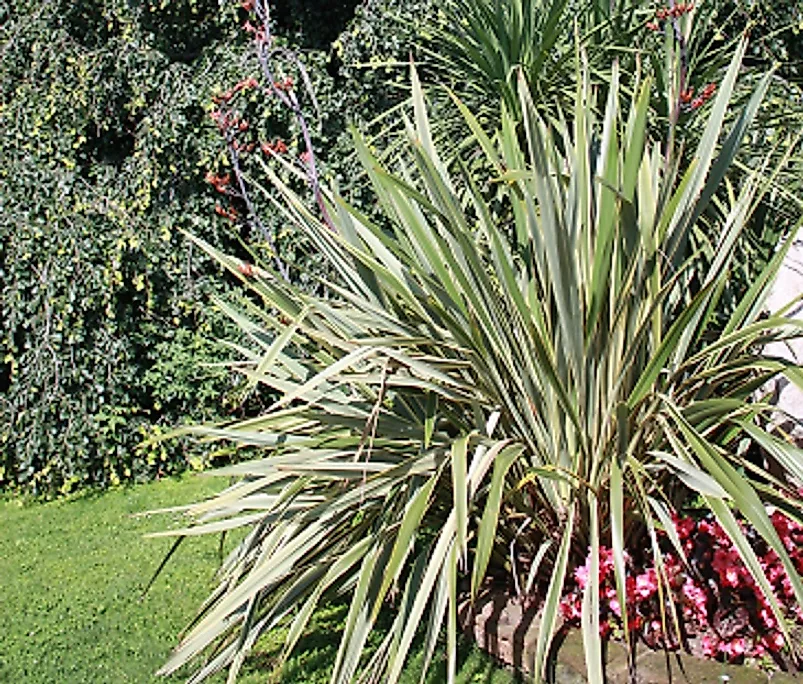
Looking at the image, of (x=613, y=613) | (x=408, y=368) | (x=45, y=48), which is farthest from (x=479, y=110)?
(x=45, y=48)

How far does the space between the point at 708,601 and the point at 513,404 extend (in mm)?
791

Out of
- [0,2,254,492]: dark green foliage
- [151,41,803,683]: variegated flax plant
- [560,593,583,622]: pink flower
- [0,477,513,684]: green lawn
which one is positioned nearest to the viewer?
[151,41,803,683]: variegated flax plant

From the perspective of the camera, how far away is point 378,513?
3.05 metres

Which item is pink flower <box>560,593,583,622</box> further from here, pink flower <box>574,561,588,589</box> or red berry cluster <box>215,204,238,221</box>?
red berry cluster <box>215,204,238,221</box>

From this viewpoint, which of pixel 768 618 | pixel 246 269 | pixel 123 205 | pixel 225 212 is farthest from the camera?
pixel 123 205

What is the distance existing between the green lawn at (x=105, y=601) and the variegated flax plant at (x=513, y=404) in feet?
0.89

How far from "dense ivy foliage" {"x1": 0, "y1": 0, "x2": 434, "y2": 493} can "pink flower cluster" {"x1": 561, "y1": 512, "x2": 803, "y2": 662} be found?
345 cm

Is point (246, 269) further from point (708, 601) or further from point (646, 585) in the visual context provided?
point (708, 601)

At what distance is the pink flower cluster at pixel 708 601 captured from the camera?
2.81 metres

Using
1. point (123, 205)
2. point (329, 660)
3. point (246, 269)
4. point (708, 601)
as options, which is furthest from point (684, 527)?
point (123, 205)

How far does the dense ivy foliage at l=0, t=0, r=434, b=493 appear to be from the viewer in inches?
241

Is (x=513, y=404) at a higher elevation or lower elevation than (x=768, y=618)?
higher

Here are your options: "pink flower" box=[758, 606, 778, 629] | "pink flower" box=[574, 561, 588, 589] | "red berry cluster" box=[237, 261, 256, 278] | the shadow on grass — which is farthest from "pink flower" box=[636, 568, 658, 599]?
"red berry cluster" box=[237, 261, 256, 278]

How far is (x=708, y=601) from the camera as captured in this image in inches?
116
